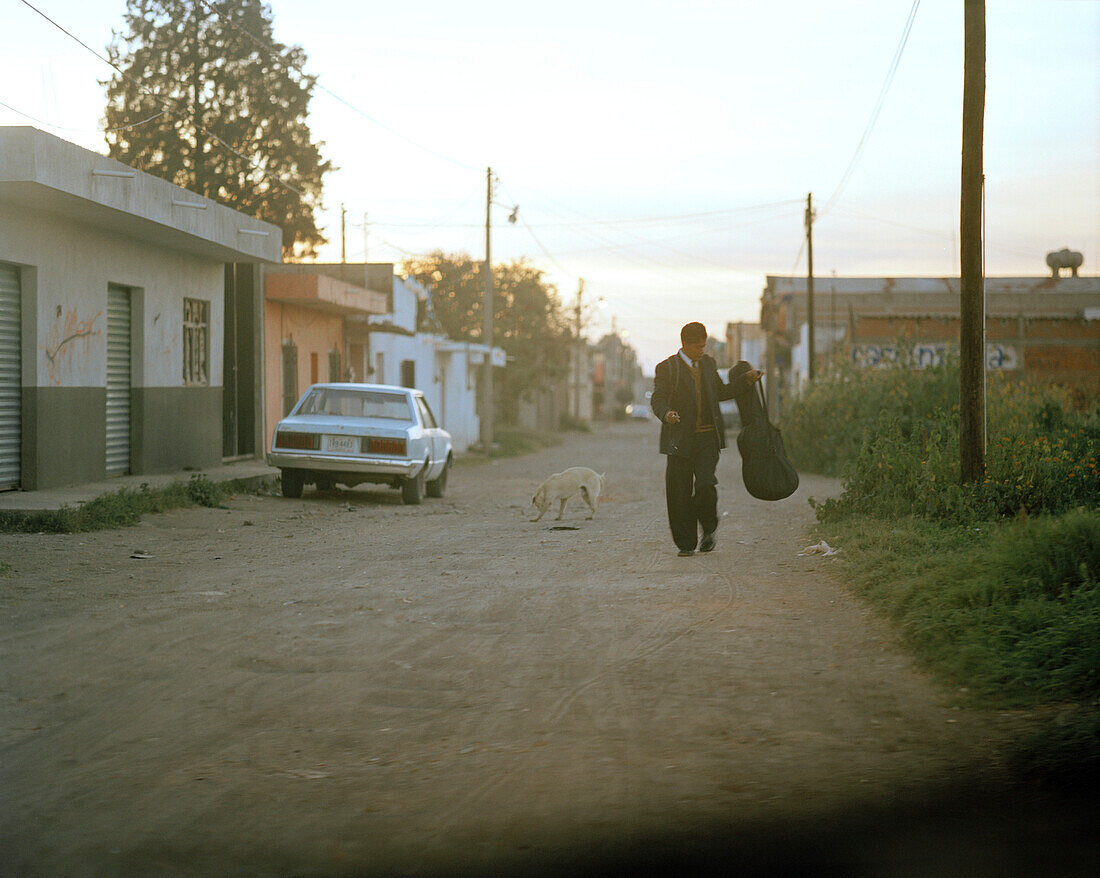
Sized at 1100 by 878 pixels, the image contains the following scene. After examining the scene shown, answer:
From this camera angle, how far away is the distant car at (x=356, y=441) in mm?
13969

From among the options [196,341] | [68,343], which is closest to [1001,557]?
[68,343]

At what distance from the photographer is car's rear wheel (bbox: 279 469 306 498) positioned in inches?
577

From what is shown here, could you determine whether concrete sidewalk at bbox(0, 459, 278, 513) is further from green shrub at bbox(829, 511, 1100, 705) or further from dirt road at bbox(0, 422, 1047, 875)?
green shrub at bbox(829, 511, 1100, 705)

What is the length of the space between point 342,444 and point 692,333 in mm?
6482

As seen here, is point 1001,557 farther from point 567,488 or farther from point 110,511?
point 110,511

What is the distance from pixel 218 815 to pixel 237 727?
37.6 inches

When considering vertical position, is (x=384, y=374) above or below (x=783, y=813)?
Result: above

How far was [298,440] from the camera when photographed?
14094 mm

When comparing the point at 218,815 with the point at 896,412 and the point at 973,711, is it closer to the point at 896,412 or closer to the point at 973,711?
the point at 973,711

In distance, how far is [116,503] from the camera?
1136 centimetres

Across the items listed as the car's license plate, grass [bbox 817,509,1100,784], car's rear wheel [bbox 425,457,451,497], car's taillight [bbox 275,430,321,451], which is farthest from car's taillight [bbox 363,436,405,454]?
grass [bbox 817,509,1100,784]

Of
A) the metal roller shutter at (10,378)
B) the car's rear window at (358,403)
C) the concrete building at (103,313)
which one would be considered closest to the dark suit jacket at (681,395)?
the concrete building at (103,313)

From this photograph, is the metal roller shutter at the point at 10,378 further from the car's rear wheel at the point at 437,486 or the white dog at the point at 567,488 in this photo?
the car's rear wheel at the point at 437,486

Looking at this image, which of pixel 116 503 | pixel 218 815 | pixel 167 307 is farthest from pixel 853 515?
pixel 167 307
